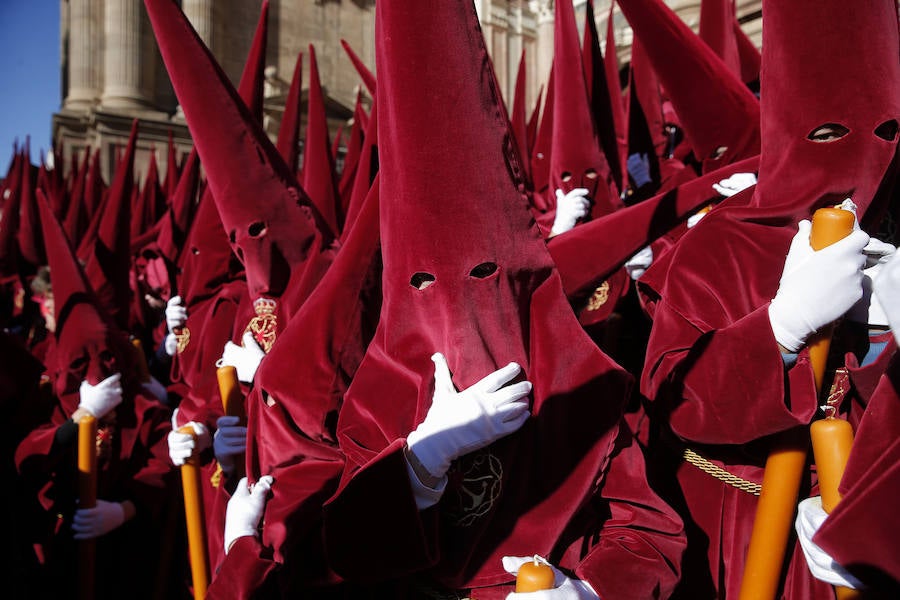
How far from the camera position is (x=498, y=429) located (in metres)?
1.54

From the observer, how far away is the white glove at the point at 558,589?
1.36 meters

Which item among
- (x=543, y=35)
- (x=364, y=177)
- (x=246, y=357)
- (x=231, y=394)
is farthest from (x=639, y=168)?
(x=543, y=35)

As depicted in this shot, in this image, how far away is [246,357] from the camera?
2758 millimetres

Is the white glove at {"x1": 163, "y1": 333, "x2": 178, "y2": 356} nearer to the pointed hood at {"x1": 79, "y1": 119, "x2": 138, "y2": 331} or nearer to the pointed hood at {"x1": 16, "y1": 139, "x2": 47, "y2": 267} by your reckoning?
the pointed hood at {"x1": 79, "y1": 119, "x2": 138, "y2": 331}

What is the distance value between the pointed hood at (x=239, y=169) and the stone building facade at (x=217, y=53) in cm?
900

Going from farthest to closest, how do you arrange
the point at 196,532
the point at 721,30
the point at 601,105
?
1. the point at 601,105
2. the point at 721,30
3. the point at 196,532

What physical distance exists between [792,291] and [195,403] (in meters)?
2.45

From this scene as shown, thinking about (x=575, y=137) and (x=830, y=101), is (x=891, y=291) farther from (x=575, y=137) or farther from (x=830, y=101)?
(x=575, y=137)

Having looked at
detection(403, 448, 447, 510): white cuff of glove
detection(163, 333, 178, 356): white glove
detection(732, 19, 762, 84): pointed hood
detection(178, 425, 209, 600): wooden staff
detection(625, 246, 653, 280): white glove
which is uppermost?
detection(732, 19, 762, 84): pointed hood

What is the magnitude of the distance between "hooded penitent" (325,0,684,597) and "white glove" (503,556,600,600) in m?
0.09

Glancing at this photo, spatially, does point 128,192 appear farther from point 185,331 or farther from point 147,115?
point 147,115

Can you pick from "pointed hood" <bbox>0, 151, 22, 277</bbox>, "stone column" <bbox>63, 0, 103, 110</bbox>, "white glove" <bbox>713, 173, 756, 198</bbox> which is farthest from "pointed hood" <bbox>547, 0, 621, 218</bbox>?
"stone column" <bbox>63, 0, 103, 110</bbox>

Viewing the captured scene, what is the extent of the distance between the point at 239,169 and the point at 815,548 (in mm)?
2185

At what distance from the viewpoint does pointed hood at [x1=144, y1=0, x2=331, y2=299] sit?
8.67 ft
